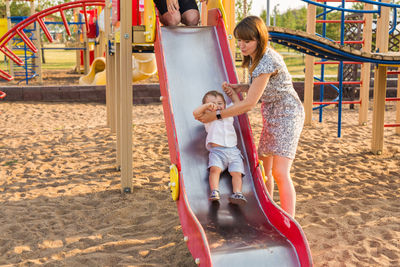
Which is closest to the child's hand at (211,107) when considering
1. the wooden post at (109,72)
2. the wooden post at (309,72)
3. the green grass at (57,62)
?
the wooden post at (109,72)

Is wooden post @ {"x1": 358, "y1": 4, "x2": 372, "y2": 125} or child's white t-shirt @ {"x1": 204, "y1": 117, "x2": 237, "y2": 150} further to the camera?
wooden post @ {"x1": 358, "y1": 4, "x2": 372, "y2": 125}

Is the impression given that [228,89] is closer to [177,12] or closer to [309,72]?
[177,12]

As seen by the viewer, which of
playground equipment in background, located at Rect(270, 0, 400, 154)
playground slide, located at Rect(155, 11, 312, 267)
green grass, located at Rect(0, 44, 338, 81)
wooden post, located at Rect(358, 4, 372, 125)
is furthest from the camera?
green grass, located at Rect(0, 44, 338, 81)

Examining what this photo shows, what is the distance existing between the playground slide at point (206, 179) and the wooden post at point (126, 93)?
455mm

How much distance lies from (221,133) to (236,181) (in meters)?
0.38

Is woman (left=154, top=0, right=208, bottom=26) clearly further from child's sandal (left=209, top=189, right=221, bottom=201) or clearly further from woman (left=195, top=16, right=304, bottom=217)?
child's sandal (left=209, top=189, right=221, bottom=201)

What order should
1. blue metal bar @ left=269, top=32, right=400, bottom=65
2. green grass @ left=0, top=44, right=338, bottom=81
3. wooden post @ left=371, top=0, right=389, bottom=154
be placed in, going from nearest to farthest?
blue metal bar @ left=269, top=32, right=400, bottom=65 → wooden post @ left=371, top=0, right=389, bottom=154 → green grass @ left=0, top=44, right=338, bottom=81

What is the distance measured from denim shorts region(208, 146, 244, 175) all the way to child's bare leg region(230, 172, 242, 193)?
3 cm

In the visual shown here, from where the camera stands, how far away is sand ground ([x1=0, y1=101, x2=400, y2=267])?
3.25 m

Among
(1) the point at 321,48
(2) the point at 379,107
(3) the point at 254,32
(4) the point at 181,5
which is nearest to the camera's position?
(3) the point at 254,32

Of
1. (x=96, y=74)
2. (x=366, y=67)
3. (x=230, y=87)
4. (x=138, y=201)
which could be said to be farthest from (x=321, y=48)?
(x=96, y=74)

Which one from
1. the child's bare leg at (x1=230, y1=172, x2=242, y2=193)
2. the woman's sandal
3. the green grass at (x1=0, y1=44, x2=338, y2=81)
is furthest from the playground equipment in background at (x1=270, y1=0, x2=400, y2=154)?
the green grass at (x1=0, y1=44, x2=338, y2=81)

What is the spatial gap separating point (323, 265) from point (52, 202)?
257 cm

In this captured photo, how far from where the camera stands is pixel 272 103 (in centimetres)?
321
